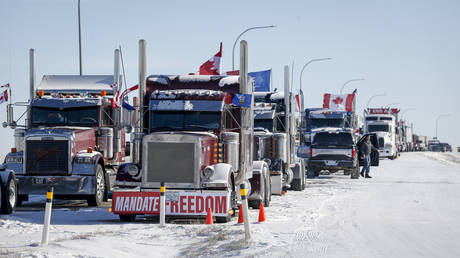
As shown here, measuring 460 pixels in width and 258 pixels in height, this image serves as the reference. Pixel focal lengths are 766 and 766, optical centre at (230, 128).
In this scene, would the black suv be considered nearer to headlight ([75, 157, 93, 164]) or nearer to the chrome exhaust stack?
headlight ([75, 157, 93, 164])

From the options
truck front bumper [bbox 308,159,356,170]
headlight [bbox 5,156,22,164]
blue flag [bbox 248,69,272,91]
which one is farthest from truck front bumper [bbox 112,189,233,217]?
truck front bumper [bbox 308,159,356,170]

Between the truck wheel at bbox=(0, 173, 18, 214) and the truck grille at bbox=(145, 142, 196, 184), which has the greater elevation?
the truck grille at bbox=(145, 142, 196, 184)

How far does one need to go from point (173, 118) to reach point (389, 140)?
4602cm

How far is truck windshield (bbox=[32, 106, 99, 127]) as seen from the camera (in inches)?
836

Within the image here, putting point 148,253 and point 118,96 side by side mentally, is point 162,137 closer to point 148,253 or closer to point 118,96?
point 148,253

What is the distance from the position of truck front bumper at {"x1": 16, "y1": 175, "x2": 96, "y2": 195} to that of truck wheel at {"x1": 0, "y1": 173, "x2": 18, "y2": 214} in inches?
49.7

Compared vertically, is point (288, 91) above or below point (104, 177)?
above

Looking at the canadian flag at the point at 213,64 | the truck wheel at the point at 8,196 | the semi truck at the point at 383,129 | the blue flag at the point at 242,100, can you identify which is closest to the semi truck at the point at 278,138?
the canadian flag at the point at 213,64

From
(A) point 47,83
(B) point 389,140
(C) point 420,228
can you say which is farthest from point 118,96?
(B) point 389,140

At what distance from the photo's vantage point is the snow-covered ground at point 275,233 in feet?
37.9

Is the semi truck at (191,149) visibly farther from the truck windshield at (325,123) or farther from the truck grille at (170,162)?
the truck windshield at (325,123)

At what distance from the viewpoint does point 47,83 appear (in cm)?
2253

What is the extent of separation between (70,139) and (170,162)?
15.7 ft

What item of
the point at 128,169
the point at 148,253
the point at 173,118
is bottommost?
the point at 148,253
